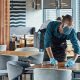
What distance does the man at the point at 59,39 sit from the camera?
435 centimetres

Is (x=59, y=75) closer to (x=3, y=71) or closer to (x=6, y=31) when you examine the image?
(x=3, y=71)

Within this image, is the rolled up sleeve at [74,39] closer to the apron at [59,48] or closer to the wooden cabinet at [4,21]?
the apron at [59,48]

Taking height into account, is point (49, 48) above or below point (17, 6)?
below

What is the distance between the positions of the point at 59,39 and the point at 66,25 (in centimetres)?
55

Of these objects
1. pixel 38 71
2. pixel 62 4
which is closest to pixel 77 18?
pixel 62 4

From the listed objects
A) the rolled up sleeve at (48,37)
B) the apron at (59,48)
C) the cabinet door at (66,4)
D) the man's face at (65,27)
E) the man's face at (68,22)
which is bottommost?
the apron at (59,48)

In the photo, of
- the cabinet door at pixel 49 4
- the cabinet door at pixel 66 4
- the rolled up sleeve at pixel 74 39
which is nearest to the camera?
the rolled up sleeve at pixel 74 39

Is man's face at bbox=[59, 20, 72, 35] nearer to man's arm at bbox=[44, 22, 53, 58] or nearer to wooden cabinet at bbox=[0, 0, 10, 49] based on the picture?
man's arm at bbox=[44, 22, 53, 58]

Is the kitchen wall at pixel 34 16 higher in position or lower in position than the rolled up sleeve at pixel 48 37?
higher

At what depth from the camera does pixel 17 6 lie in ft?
45.0

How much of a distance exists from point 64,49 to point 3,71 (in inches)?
47.0

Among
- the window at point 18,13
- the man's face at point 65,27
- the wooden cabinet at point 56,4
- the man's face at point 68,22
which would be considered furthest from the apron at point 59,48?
the window at point 18,13

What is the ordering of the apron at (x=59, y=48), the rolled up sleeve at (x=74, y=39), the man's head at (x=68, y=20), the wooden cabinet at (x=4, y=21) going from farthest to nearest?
the wooden cabinet at (x=4, y=21)
the apron at (x=59, y=48)
the rolled up sleeve at (x=74, y=39)
the man's head at (x=68, y=20)

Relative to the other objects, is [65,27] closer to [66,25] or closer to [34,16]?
[66,25]
